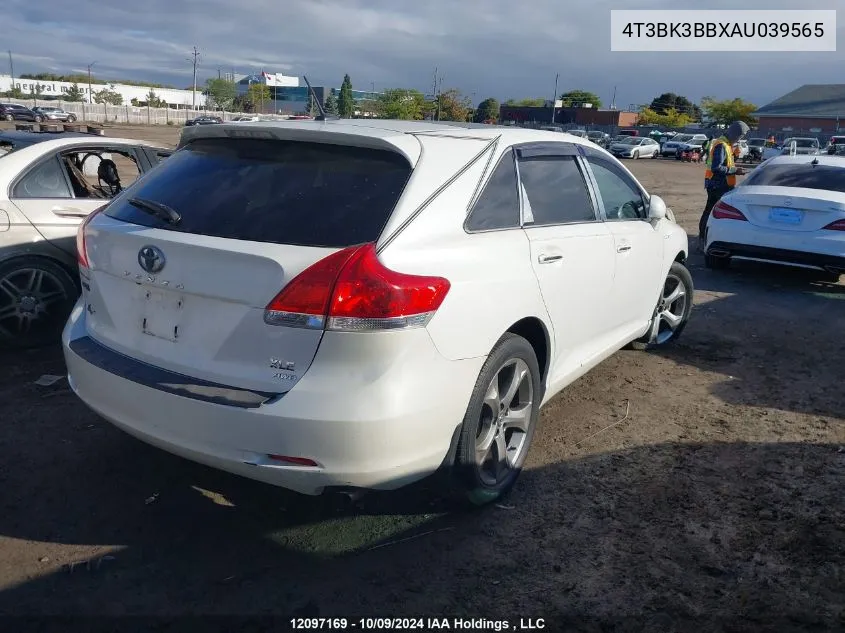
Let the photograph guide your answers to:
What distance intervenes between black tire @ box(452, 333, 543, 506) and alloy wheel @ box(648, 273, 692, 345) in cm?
236

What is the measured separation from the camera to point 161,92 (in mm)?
139875

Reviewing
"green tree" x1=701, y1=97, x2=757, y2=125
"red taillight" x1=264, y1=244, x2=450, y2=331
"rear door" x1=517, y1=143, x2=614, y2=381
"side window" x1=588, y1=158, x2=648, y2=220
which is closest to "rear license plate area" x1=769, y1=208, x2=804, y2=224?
"side window" x1=588, y1=158, x2=648, y2=220

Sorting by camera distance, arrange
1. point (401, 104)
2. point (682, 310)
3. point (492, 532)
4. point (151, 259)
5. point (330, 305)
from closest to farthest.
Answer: point (330, 305), point (151, 259), point (492, 532), point (682, 310), point (401, 104)

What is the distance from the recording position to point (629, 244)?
4.70 m

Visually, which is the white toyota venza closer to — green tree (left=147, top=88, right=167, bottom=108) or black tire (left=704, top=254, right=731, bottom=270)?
black tire (left=704, top=254, right=731, bottom=270)

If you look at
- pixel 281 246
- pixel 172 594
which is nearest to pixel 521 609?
pixel 172 594

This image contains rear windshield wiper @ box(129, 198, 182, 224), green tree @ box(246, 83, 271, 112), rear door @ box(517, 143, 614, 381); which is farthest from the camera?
green tree @ box(246, 83, 271, 112)

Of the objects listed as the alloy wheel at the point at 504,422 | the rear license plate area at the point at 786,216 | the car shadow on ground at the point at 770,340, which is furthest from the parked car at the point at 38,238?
the rear license plate area at the point at 786,216

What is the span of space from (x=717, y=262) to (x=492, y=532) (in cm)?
744

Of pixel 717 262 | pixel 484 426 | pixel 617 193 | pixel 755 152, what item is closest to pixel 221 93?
pixel 755 152

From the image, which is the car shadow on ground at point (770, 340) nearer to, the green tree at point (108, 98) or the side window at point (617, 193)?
the side window at point (617, 193)

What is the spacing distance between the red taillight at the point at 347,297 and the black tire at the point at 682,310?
3.33 metres

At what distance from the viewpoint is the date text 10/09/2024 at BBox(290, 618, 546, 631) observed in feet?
8.79

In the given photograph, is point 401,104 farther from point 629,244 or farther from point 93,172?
point 629,244
